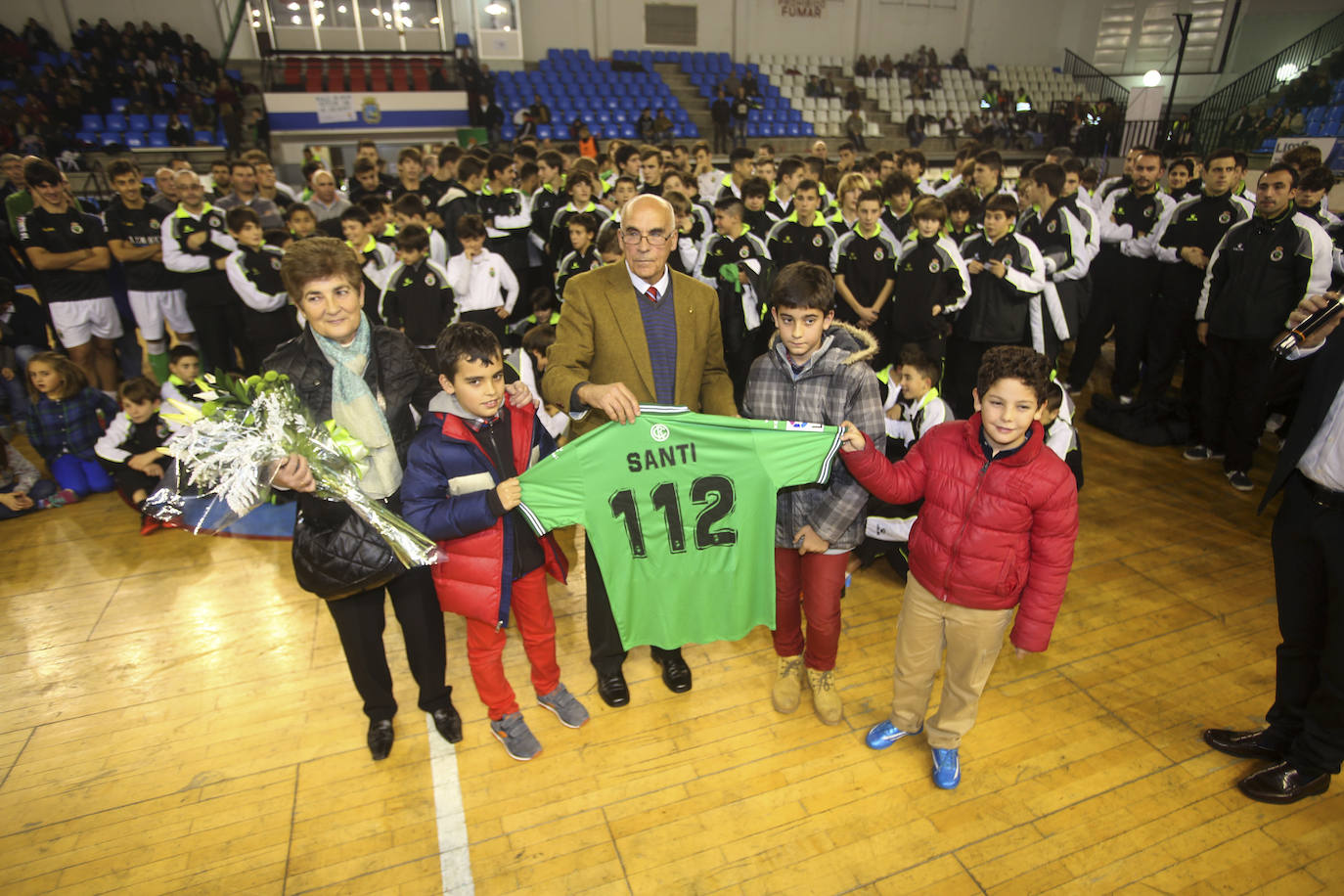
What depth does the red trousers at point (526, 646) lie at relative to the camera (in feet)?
8.60

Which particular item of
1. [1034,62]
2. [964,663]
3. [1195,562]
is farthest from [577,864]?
[1034,62]

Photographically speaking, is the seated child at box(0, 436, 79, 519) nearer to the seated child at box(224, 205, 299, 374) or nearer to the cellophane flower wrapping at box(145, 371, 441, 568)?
the seated child at box(224, 205, 299, 374)

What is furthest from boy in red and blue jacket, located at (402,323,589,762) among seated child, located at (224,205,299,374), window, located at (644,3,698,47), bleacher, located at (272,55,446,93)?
window, located at (644,3,698,47)

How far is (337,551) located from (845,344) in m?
1.81

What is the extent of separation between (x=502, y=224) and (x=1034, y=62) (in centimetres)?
2169

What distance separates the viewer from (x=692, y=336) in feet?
8.80

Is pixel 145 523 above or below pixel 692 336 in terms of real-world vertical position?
below

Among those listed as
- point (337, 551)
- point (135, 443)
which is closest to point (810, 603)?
point (337, 551)

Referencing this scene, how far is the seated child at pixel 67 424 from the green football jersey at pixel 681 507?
14.2 feet

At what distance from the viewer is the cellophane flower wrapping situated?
6.66 ft

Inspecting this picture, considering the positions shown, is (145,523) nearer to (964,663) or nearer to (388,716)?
(388,716)

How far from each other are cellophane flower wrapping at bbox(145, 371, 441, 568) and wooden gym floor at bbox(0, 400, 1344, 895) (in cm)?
106

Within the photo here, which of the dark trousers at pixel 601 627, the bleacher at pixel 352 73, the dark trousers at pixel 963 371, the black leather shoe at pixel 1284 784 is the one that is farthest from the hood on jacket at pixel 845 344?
the bleacher at pixel 352 73

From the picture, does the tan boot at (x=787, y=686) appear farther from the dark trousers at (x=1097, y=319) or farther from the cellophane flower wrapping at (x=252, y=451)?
the dark trousers at (x=1097, y=319)
